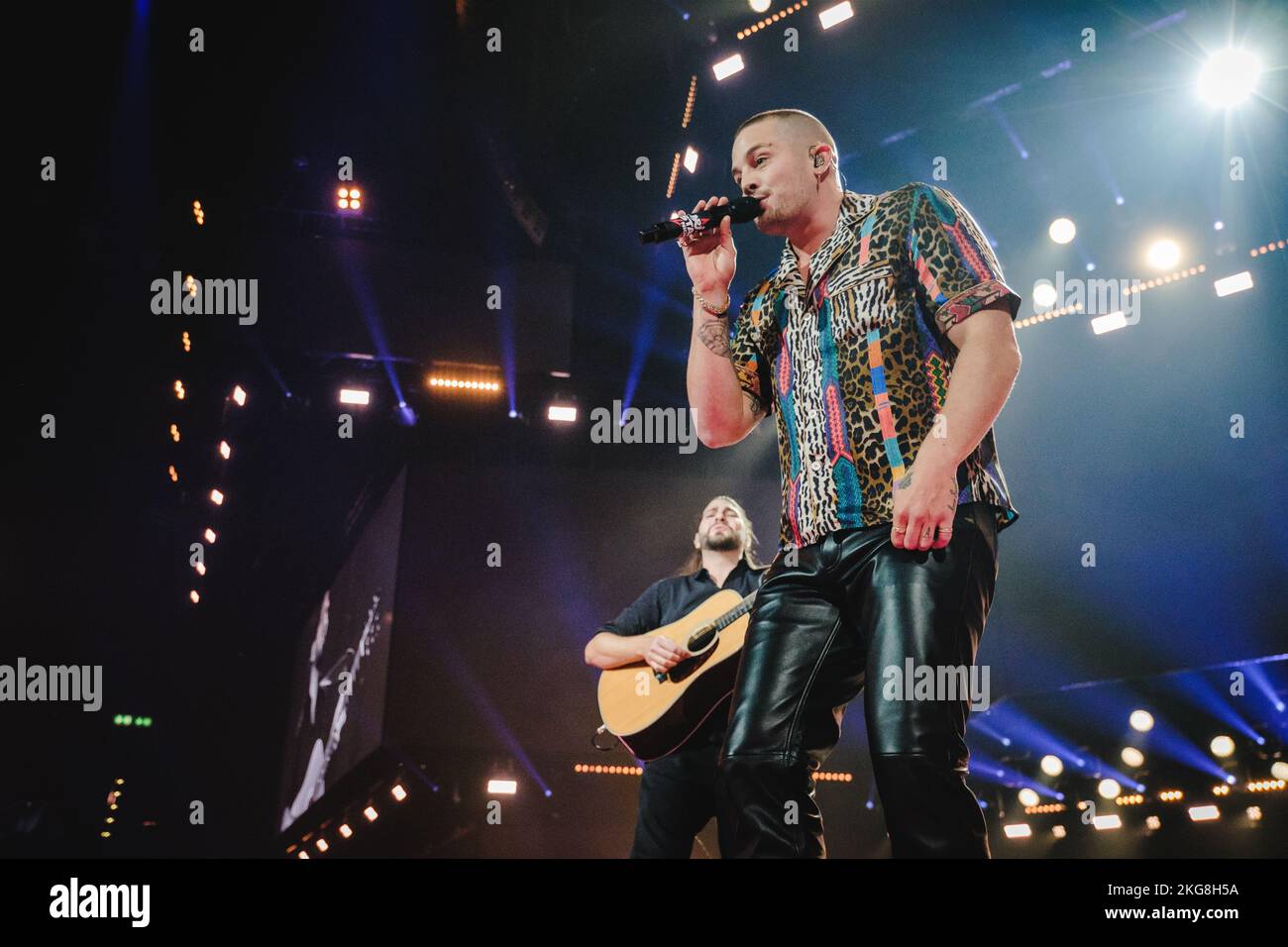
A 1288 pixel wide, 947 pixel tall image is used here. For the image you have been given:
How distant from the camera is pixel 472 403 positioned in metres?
9.40

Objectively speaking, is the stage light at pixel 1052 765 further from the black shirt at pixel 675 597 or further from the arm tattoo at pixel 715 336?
the arm tattoo at pixel 715 336

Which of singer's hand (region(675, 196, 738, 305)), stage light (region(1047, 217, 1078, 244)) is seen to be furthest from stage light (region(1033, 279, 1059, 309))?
singer's hand (region(675, 196, 738, 305))

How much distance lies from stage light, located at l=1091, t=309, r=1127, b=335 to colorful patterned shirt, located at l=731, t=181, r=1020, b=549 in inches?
229

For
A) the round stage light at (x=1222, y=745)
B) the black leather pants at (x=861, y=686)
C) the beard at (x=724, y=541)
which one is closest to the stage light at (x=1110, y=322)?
the round stage light at (x=1222, y=745)

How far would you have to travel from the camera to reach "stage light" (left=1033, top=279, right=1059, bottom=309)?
7227 mm

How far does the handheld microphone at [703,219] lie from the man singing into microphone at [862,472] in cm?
4

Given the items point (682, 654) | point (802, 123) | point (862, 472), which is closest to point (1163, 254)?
point (682, 654)

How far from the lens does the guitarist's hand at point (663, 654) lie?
3887mm

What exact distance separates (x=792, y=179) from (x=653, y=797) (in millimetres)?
2478

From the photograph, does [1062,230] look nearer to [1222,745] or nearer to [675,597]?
[1222,745]

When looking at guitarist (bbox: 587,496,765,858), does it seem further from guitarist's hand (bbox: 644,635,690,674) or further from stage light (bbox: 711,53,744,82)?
stage light (bbox: 711,53,744,82)

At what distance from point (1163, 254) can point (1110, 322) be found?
0.64 meters
